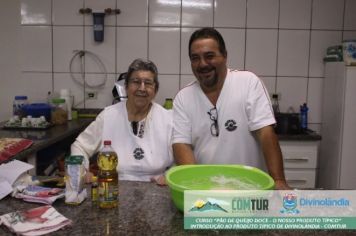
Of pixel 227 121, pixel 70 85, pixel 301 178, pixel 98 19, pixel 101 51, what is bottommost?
pixel 301 178

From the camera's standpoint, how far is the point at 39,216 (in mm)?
942

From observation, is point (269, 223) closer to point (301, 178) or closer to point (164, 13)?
point (301, 178)

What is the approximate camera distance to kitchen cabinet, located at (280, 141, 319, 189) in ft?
8.39

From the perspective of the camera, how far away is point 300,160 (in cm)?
258

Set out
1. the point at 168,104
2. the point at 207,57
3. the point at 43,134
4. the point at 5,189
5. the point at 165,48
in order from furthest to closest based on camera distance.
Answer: the point at 165,48 → the point at 168,104 → the point at 43,134 → the point at 207,57 → the point at 5,189

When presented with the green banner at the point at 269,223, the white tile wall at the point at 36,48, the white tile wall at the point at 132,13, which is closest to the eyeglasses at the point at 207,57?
the green banner at the point at 269,223

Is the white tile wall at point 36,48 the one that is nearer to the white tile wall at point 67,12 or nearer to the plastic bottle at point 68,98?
the white tile wall at point 67,12

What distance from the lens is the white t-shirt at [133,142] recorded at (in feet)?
5.47

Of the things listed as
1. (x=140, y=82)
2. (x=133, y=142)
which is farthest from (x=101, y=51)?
(x=133, y=142)

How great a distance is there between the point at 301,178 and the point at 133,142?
4.87ft

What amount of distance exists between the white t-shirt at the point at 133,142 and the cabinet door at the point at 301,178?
1260 mm

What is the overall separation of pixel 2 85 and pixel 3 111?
22 centimetres

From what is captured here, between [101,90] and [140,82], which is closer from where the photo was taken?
[140,82]

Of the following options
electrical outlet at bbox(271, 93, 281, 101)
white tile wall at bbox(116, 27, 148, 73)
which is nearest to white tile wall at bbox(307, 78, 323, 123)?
electrical outlet at bbox(271, 93, 281, 101)
